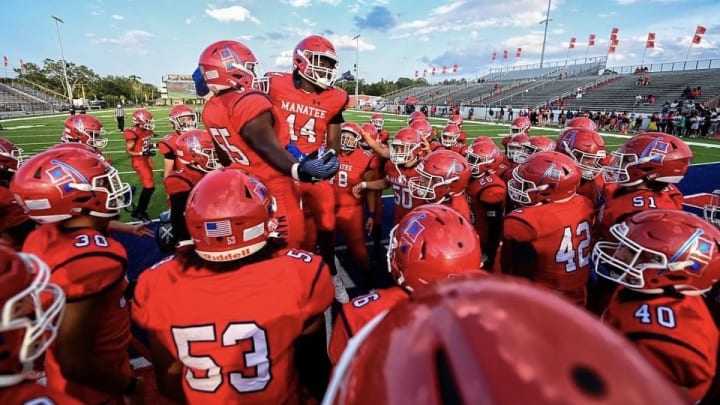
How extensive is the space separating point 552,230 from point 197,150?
13.8 feet

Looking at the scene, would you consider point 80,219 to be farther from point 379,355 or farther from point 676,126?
point 676,126

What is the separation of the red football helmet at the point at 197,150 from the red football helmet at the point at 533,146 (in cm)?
458

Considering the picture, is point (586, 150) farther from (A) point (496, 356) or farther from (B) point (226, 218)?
(A) point (496, 356)

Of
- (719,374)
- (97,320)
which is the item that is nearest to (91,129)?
(97,320)

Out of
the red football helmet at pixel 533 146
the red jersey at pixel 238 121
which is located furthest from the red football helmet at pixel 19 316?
the red football helmet at pixel 533 146

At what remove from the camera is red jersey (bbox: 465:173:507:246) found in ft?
16.1

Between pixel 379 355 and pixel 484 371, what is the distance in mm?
228

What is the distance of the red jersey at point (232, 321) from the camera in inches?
71.0

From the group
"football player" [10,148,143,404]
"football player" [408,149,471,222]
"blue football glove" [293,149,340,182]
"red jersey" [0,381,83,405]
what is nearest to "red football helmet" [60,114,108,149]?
"football player" [10,148,143,404]

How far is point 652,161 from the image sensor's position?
142 inches

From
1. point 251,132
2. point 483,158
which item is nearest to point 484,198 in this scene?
point 483,158

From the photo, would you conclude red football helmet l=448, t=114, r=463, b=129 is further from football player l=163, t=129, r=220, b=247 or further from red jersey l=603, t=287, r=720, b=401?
red jersey l=603, t=287, r=720, b=401

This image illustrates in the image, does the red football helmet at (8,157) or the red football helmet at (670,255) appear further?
the red football helmet at (8,157)

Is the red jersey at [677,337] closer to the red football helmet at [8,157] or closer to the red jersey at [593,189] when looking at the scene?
the red jersey at [593,189]
